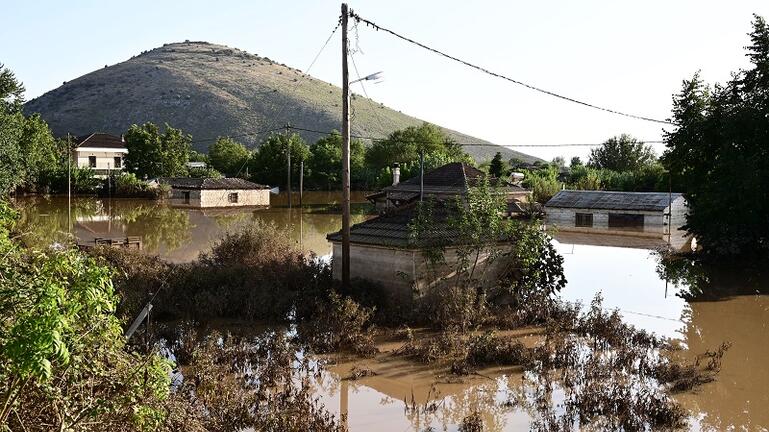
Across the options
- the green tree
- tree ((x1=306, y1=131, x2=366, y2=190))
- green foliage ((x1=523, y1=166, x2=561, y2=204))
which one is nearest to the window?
green foliage ((x1=523, y1=166, x2=561, y2=204))

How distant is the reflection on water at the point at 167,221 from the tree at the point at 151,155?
7.25 metres

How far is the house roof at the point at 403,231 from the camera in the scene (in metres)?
14.7

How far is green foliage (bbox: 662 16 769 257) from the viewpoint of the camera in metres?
22.0

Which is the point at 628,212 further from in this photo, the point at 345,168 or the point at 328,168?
the point at 328,168

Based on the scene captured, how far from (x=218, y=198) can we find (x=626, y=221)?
94.3 feet

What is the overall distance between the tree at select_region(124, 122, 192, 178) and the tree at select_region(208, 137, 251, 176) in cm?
905

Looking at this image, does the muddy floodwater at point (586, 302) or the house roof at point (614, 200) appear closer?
the muddy floodwater at point (586, 302)

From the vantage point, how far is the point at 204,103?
367ft

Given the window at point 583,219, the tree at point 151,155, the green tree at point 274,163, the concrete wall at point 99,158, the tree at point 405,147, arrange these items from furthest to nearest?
1. the tree at point 405,147
2. the concrete wall at point 99,158
3. the green tree at point 274,163
4. the tree at point 151,155
5. the window at point 583,219

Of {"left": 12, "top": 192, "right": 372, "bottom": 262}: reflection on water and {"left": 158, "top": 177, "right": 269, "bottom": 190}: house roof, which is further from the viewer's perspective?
{"left": 158, "top": 177, "right": 269, "bottom": 190}: house roof

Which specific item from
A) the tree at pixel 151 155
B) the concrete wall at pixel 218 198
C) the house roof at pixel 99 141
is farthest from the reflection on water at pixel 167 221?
the house roof at pixel 99 141

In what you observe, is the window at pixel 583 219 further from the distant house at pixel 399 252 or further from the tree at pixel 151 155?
the tree at pixel 151 155

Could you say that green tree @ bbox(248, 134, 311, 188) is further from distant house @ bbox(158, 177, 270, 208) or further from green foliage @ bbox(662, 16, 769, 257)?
green foliage @ bbox(662, 16, 769, 257)

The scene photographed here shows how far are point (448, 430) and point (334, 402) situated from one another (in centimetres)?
189
